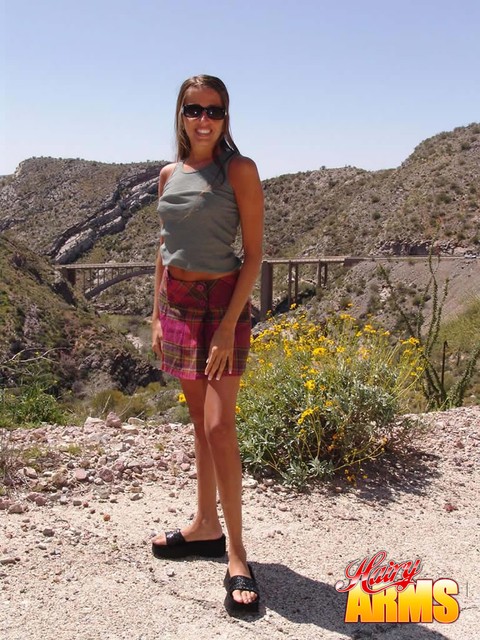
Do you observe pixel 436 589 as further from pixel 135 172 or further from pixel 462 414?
pixel 135 172

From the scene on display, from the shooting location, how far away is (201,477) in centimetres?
312

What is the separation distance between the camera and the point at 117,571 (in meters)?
2.99

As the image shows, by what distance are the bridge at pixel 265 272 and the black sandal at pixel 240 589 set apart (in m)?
25.2

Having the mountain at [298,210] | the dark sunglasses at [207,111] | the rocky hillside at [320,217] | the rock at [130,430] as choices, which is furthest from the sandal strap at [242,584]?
the mountain at [298,210]

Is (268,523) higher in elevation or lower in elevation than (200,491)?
lower

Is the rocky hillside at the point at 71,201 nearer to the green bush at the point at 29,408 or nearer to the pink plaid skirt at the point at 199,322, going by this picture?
the green bush at the point at 29,408

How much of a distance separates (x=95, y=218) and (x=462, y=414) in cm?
6406

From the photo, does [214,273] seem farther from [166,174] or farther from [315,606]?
[315,606]

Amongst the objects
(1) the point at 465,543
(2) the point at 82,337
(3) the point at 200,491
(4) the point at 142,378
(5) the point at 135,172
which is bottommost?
(4) the point at 142,378

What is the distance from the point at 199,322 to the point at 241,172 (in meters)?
0.65

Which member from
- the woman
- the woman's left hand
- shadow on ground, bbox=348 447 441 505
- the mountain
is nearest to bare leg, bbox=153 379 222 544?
the woman

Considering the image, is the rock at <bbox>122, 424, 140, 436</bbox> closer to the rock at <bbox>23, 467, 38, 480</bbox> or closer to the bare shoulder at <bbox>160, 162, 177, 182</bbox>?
the rock at <bbox>23, 467, 38, 480</bbox>

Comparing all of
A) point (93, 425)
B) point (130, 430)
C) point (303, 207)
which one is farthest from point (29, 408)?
point (303, 207)

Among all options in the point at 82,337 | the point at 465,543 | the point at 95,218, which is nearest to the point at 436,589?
the point at 465,543
